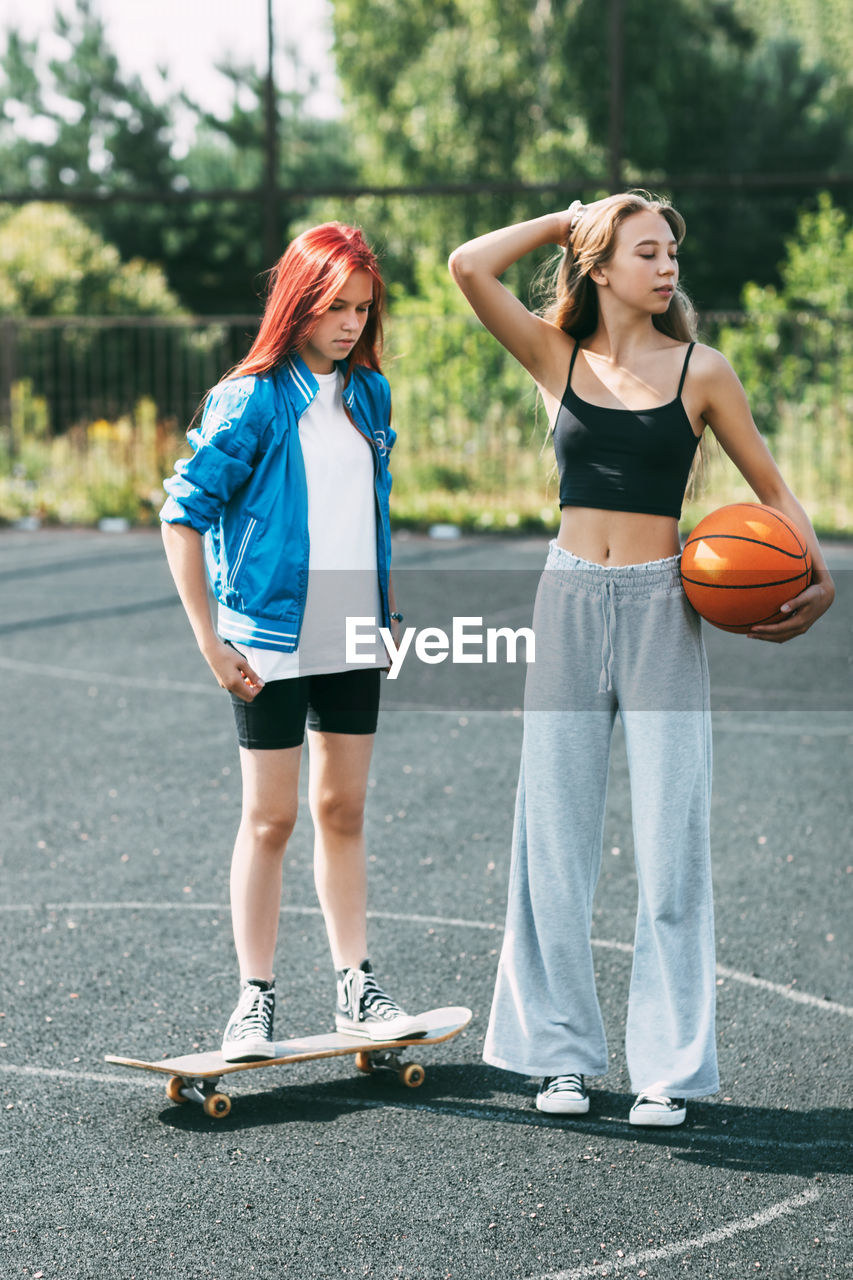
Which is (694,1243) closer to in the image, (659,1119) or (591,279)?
(659,1119)

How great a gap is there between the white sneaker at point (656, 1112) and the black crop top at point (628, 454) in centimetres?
130

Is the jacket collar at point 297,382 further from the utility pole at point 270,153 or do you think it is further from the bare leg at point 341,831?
the utility pole at point 270,153

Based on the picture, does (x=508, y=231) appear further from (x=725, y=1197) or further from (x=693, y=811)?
(x=725, y=1197)

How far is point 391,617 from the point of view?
3613 millimetres

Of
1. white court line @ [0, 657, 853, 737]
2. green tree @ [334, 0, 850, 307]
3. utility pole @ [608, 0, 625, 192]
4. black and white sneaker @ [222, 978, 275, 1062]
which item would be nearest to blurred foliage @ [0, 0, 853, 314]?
green tree @ [334, 0, 850, 307]

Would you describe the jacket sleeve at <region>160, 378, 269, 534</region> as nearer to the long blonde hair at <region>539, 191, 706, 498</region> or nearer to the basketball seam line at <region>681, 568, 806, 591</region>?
the long blonde hair at <region>539, 191, 706, 498</region>

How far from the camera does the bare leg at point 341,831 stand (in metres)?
3.61

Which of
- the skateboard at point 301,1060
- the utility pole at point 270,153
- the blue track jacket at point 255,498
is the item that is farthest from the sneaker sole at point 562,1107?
the utility pole at point 270,153

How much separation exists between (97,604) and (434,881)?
704 centimetres

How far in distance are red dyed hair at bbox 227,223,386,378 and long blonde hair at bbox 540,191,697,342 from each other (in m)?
0.43

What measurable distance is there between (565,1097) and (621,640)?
3.46ft

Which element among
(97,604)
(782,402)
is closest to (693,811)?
(97,604)

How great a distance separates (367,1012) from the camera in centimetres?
367

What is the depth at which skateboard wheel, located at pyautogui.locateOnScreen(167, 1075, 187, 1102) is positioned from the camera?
137 inches
